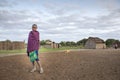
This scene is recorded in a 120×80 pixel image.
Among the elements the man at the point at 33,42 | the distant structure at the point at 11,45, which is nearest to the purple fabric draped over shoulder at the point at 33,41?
the man at the point at 33,42

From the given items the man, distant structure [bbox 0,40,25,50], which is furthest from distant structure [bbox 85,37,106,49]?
the man

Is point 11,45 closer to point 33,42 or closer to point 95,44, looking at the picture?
point 33,42

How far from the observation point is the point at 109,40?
431ft

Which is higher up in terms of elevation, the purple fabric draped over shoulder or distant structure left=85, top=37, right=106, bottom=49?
distant structure left=85, top=37, right=106, bottom=49

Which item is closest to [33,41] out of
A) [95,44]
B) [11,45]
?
[11,45]

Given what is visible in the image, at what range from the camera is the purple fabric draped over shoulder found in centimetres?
1016

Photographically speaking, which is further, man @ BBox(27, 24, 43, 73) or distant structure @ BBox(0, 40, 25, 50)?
distant structure @ BBox(0, 40, 25, 50)

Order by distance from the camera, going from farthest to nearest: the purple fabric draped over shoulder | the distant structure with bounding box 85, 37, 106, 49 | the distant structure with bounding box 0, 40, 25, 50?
the distant structure with bounding box 85, 37, 106, 49
the distant structure with bounding box 0, 40, 25, 50
the purple fabric draped over shoulder

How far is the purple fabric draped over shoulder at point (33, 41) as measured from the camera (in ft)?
33.3

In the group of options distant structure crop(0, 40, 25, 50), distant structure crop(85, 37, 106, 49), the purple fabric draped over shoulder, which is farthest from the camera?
distant structure crop(85, 37, 106, 49)

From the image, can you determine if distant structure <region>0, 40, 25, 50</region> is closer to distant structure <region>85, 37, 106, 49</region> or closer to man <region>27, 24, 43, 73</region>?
man <region>27, 24, 43, 73</region>

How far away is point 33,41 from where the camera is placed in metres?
10.2

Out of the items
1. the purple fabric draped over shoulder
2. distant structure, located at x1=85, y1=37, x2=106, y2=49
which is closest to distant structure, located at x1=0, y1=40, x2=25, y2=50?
the purple fabric draped over shoulder

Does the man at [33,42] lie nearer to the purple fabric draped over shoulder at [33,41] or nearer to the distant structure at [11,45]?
the purple fabric draped over shoulder at [33,41]
